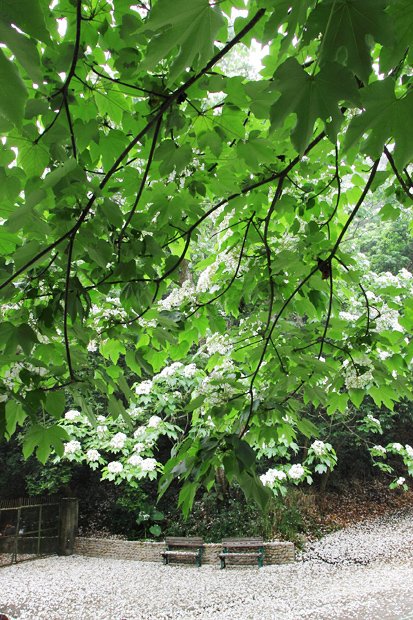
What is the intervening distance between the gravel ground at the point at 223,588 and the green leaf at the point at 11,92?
5469 millimetres

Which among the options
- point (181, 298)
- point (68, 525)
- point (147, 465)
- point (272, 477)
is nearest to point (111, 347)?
point (181, 298)

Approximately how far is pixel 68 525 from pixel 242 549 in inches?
127

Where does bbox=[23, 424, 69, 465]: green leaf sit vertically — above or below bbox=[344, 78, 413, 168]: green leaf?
below

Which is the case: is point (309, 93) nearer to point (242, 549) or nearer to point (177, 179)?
point (177, 179)

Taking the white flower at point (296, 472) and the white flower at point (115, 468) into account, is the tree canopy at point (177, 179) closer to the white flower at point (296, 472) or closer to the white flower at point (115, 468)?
the white flower at point (115, 468)

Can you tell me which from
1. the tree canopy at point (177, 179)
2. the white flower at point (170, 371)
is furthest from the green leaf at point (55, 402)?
the white flower at point (170, 371)

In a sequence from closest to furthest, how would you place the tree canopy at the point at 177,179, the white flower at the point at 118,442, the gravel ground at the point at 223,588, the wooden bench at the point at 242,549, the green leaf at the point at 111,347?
1. the tree canopy at the point at 177,179
2. the green leaf at the point at 111,347
3. the gravel ground at the point at 223,588
4. the white flower at the point at 118,442
5. the wooden bench at the point at 242,549

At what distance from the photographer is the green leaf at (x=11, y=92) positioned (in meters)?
0.44

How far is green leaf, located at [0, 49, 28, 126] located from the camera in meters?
0.44

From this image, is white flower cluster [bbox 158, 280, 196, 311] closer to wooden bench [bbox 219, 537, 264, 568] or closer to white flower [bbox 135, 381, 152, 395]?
white flower [bbox 135, 381, 152, 395]

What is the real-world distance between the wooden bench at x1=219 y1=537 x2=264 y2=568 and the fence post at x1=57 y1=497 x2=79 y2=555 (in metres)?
2.97

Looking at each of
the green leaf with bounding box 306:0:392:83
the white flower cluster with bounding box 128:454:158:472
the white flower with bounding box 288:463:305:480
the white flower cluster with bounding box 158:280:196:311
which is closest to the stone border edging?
the white flower with bounding box 288:463:305:480

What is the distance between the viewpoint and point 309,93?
0.59 m

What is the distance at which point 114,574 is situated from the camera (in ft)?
23.4
